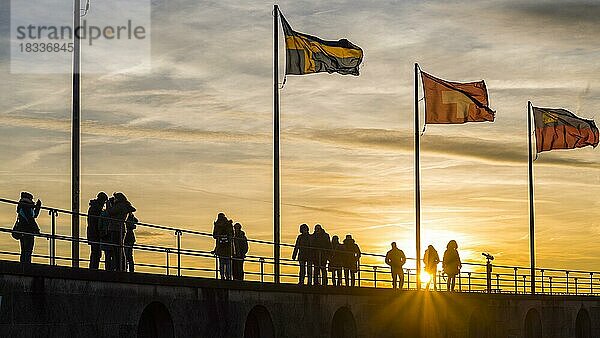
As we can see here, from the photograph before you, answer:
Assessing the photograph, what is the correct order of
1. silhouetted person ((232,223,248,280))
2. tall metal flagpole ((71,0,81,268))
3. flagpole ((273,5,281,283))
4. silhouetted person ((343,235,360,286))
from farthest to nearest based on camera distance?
silhouetted person ((343,235,360,286)), flagpole ((273,5,281,283)), silhouetted person ((232,223,248,280)), tall metal flagpole ((71,0,81,268))

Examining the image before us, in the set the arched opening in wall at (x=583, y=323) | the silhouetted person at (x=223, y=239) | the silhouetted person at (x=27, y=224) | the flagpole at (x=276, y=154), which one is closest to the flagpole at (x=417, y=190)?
the flagpole at (x=276, y=154)

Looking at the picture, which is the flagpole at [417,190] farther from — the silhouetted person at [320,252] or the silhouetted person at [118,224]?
the silhouetted person at [118,224]

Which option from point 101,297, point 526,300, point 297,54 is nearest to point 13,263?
point 101,297

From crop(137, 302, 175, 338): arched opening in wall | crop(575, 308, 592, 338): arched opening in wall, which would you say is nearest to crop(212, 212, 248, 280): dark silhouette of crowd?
crop(137, 302, 175, 338): arched opening in wall

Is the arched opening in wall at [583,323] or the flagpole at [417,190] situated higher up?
the flagpole at [417,190]

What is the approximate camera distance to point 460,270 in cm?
4512

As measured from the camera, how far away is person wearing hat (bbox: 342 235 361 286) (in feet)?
124

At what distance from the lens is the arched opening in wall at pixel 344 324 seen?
A: 3603cm

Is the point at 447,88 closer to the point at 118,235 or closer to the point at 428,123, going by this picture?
the point at 428,123

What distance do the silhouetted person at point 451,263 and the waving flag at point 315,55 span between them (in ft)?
32.5

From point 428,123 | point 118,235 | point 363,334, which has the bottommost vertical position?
point 363,334

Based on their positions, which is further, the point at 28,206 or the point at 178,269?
the point at 178,269

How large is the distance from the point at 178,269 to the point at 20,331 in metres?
6.53

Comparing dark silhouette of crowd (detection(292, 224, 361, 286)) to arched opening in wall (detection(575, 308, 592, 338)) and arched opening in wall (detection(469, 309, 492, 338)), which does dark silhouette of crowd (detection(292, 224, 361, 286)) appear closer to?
arched opening in wall (detection(469, 309, 492, 338))
